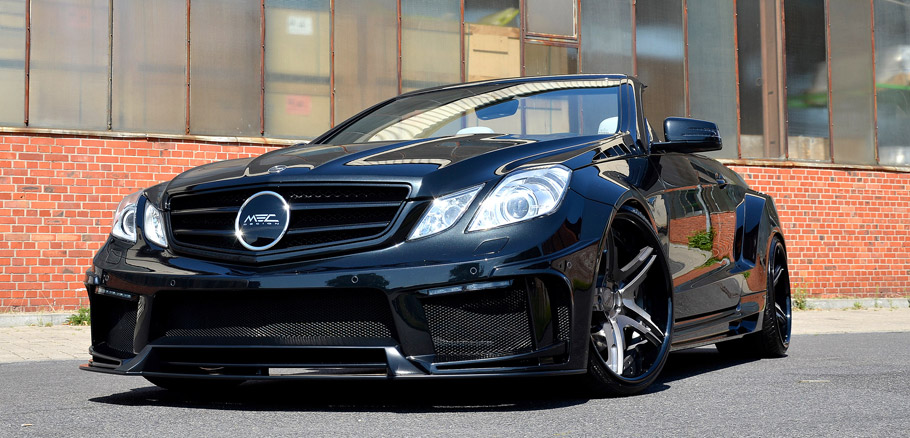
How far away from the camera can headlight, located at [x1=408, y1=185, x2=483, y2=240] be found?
4.00 m

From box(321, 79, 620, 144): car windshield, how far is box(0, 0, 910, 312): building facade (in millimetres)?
7246

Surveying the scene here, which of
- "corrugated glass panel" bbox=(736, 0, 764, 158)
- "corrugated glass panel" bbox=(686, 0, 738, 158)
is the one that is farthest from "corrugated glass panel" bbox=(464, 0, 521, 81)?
"corrugated glass panel" bbox=(736, 0, 764, 158)

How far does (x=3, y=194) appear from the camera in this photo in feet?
39.5

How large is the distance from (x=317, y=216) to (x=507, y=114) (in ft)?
5.69

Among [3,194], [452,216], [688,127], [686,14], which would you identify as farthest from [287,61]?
[452,216]

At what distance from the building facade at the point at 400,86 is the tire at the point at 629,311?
8.91 meters

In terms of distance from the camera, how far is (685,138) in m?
5.32

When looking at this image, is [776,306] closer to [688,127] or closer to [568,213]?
[688,127]

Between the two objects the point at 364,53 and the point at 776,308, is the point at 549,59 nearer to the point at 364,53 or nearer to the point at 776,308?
the point at 364,53

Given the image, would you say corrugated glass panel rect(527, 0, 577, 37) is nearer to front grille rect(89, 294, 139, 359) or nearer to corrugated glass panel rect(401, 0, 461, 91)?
corrugated glass panel rect(401, 0, 461, 91)

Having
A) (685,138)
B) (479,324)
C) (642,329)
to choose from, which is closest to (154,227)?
(479,324)

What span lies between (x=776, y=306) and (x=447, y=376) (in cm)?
372

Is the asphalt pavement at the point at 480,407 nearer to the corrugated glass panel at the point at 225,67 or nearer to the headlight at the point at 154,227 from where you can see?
the headlight at the point at 154,227

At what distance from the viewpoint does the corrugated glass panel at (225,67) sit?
12984 millimetres
